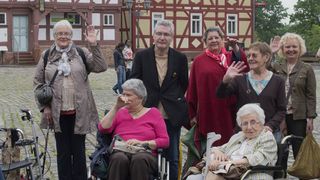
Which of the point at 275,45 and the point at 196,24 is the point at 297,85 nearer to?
the point at 275,45

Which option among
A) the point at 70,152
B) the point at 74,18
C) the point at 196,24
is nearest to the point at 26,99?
the point at 70,152

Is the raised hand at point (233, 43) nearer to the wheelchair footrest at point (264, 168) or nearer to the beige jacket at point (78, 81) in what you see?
the beige jacket at point (78, 81)

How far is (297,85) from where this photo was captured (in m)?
6.32

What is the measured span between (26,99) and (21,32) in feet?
70.1

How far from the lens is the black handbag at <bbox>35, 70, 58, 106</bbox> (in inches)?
237

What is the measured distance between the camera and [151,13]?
140ft

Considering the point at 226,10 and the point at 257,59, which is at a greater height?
the point at 226,10

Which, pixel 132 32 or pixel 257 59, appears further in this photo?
pixel 132 32

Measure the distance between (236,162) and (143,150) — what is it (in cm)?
90

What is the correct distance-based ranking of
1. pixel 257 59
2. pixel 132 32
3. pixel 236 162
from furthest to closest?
pixel 132 32 → pixel 257 59 → pixel 236 162

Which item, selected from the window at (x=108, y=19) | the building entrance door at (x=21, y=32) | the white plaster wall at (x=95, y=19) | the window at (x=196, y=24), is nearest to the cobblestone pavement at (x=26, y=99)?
the building entrance door at (x=21, y=32)

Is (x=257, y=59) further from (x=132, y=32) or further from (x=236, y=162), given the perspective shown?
(x=132, y=32)

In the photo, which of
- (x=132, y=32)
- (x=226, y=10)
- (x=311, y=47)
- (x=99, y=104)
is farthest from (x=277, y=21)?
(x=99, y=104)

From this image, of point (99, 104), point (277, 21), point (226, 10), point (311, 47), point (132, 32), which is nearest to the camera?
point (99, 104)
